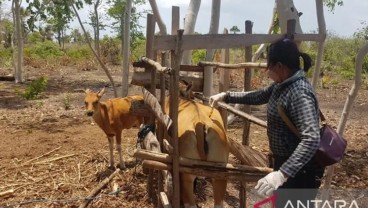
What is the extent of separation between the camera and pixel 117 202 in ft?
18.3

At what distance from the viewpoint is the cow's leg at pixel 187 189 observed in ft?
13.3

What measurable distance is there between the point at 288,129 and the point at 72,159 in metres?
4.98

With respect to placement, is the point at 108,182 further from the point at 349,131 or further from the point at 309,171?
the point at 349,131

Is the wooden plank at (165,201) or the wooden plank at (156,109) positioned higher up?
the wooden plank at (156,109)

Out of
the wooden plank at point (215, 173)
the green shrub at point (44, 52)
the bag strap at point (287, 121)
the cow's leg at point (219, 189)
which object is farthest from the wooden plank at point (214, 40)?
the green shrub at point (44, 52)

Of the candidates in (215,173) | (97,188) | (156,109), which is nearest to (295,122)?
(215,173)

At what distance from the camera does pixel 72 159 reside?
7.08 meters

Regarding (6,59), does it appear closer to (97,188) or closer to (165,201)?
(97,188)

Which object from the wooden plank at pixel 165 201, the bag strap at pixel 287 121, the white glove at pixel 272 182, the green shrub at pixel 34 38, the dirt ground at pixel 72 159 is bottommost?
the dirt ground at pixel 72 159

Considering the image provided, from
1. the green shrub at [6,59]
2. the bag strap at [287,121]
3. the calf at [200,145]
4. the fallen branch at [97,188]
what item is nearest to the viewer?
the bag strap at [287,121]

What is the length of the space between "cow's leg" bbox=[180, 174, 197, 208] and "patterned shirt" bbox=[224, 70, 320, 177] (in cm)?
120

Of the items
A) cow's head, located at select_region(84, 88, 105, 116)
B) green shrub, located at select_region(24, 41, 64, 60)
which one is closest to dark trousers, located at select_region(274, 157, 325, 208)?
cow's head, located at select_region(84, 88, 105, 116)

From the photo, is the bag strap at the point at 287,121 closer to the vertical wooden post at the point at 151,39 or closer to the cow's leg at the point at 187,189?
the cow's leg at the point at 187,189

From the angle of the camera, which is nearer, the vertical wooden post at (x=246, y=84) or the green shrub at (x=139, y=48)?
the vertical wooden post at (x=246, y=84)
